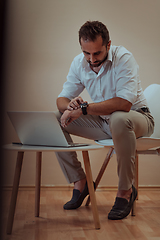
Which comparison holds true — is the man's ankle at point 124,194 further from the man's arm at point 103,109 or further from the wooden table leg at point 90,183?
the man's arm at point 103,109

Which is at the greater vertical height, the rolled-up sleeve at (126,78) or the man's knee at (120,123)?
the rolled-up sleeve at (126,78)

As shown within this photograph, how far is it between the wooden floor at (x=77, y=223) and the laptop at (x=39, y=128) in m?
0.27

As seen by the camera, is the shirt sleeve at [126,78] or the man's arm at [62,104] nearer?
the shirt sleeve at [126,78]

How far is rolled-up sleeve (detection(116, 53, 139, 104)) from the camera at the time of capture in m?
1.44

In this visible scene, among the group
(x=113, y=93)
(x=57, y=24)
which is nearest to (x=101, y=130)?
(x=113, y=93)

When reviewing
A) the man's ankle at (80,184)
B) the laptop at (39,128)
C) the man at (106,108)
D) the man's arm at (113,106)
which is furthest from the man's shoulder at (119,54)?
the man's ankle at (80,184)

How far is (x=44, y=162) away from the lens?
2.20 meters

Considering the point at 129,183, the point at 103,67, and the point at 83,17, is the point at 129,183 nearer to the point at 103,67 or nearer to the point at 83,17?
the point at 103,67

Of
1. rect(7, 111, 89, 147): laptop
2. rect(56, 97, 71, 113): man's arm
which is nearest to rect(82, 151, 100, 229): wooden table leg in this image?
rect(7, 111, 89, 147): laptop

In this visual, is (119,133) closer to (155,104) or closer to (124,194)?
(124,194)

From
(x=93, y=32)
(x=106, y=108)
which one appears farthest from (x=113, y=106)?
(x=93, y=32)

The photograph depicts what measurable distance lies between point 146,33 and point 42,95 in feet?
3.26

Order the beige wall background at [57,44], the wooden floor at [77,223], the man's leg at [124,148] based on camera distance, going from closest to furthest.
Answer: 1. the wooden floor at [77,223]
2. the man's leg at [124,148]
3. the beige wall background at [57,44]

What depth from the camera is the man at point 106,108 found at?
1.32 metres
